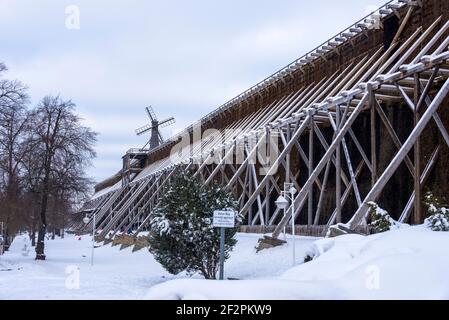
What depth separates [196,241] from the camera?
17.3 meters

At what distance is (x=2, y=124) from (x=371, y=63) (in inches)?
657

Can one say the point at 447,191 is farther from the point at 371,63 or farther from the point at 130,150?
the point at 130,150

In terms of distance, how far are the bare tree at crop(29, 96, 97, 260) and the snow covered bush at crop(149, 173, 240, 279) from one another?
1510 cm

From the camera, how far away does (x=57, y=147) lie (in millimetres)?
31516

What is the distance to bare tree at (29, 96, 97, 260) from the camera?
103 ft

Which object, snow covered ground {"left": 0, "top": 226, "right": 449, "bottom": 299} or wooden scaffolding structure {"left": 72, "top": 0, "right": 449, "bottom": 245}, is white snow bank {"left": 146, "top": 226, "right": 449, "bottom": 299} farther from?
wooden scaffolding structure {"left": 72, "top": 0, "right": 449, "bottom": 245}

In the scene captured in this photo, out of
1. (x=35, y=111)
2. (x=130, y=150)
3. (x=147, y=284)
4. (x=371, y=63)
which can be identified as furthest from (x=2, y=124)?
(x=130, y=150)

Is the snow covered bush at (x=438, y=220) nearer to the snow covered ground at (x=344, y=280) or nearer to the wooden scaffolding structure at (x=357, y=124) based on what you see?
the snow covered ground at (x=344, y=280)

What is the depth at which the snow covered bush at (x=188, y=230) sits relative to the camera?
17.4m

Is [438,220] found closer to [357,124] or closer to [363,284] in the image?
[363,284]

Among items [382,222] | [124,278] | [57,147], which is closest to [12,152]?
[57,147]

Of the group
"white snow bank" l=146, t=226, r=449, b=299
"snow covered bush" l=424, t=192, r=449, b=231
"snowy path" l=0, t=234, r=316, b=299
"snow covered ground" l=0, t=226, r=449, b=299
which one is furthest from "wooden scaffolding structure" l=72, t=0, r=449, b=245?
"white snow bank" l=146, t=226, r=449, b=299

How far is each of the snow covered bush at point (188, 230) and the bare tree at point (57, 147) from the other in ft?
49.5

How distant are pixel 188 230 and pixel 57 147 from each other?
1647 cm
